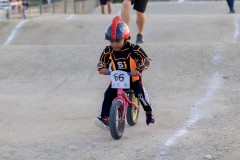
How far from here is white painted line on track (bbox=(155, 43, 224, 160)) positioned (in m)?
6.69

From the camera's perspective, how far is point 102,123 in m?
7.30

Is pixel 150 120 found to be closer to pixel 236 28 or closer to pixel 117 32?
pixel 117 32

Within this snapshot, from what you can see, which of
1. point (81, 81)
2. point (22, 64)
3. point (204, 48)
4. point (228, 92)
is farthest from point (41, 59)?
point (228, 92)

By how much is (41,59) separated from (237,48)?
374 centimetres

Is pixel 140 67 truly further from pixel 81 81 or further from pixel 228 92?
pixel 81 81

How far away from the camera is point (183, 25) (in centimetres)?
1569

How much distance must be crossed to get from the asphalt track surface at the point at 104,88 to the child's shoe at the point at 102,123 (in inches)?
4.8

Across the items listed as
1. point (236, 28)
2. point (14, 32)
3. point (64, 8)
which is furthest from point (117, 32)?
point (64, 8)

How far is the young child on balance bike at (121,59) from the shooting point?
7.25 meters

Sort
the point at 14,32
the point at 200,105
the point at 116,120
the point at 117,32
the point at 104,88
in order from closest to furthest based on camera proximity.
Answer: the point at 116,120 → the point at 117,32 → the point at 200,105 → the point at 104,88 → the point at 14,32

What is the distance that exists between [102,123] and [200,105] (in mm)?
2001

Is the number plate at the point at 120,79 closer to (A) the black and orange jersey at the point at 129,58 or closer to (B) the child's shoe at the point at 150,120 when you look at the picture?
(A) the black and orange jersey at the point at 129,58

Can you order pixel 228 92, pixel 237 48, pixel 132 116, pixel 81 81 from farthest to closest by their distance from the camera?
pixel 237 48 < pixel 81 81 < pixel 228 92 < pixel 132 116

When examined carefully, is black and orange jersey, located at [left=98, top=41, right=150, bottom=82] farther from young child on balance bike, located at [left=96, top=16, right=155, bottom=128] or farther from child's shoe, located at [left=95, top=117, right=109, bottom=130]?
child's shoe, located at [left=95, top=117, right=109, bottom=130]
